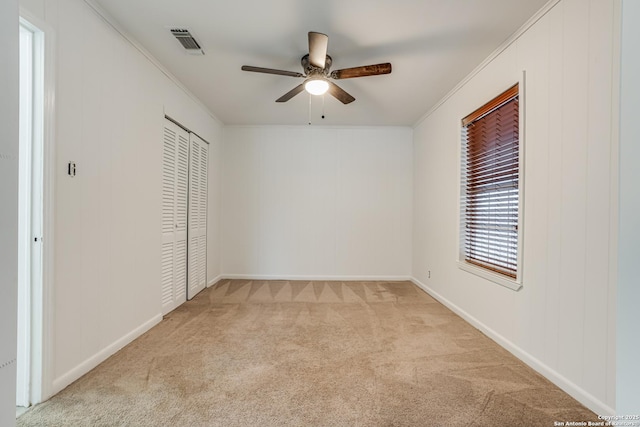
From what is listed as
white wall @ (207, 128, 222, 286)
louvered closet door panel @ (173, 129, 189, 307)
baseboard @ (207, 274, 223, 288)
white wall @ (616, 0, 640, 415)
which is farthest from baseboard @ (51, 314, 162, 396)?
white wall @ (616, 0, 640, 415)

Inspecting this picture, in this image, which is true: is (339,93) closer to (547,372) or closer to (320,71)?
(320,71)

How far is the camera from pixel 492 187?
274 centimetres

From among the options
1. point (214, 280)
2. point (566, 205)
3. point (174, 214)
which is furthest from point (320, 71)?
point (214, 280)

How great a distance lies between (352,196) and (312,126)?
1.32m

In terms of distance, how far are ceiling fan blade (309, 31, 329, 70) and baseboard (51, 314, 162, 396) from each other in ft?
8.88

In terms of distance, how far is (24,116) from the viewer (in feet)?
5.47

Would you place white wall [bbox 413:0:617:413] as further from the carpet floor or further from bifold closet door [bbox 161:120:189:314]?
bifold closet door [bbox 161:120:189:314]

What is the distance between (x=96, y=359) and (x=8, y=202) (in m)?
1.73

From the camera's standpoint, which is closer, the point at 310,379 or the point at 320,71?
the point at 310,379

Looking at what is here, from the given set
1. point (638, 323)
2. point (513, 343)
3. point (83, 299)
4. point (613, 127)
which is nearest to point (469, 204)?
point (513, 343)

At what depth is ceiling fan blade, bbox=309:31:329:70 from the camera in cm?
208

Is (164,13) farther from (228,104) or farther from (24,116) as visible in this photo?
(228,104)

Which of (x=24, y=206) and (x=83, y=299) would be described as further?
(x=83, y=299)

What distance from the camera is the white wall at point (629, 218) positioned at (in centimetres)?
68
